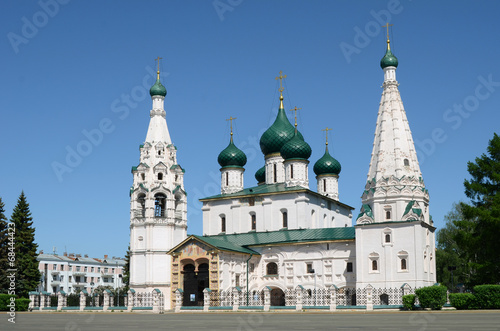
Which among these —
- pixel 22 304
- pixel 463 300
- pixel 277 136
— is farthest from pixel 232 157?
pixel 463 300

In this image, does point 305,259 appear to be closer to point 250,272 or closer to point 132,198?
point 250,272

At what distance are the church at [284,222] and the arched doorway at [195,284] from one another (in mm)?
59

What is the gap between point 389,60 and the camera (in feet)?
119

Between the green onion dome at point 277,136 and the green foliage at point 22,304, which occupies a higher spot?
the green onion dome at point 277,136

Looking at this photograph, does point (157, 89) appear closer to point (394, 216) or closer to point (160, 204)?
point (160, 204)

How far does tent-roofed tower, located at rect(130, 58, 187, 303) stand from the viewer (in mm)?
40375

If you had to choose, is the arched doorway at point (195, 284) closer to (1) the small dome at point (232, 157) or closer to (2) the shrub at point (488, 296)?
(1) the small dome at point (232, 157)

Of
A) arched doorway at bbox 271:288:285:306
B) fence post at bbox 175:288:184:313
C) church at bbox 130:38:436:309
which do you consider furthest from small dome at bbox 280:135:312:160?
fence post at bbox 175:288:184:313

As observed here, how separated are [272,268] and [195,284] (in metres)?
5.13

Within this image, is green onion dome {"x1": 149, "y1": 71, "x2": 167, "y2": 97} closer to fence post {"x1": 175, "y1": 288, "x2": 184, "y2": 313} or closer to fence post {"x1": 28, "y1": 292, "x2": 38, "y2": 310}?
fence post {"x1": 28, "y1": 292, "x2": 38, "y2": 310}

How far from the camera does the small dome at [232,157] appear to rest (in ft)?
148

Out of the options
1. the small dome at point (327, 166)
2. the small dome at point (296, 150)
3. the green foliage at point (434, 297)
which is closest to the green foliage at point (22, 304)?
the small dome at point (296, 150)

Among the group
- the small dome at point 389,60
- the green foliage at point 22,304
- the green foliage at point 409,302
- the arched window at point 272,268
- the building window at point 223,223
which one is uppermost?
the small dome at point 389,60

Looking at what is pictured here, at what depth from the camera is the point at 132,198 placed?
4169cm
